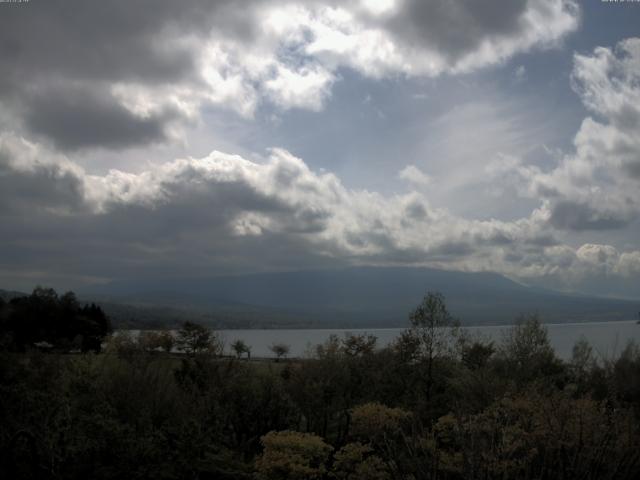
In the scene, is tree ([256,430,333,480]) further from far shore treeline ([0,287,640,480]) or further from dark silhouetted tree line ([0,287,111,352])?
dark silhouetted tree line ([0,287,111,352])

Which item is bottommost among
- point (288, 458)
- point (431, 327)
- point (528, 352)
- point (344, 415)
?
point (344, 415)

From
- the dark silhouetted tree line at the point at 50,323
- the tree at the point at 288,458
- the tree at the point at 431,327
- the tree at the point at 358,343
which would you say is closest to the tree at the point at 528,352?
the tree at the point at 431,327

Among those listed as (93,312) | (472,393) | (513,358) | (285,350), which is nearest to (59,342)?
(93,312)

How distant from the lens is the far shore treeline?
9289 millimetres

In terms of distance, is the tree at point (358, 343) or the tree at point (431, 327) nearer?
the tree at point (431, 327)

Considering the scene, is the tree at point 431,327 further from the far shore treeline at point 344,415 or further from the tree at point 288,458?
the tree at point 288,458

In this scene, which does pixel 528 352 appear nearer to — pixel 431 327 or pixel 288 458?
pixel 431 327

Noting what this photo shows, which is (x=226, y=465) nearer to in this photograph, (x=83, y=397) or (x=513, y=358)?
(x=83, y=397)

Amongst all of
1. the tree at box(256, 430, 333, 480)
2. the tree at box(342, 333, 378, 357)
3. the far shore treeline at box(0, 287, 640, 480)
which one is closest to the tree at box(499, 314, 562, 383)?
the far shore treeline at box(0, 287, 640, 480)

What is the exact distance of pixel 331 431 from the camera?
58.7ft

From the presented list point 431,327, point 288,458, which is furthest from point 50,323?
point 288,458

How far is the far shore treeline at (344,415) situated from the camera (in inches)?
366

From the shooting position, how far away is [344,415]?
17406mm

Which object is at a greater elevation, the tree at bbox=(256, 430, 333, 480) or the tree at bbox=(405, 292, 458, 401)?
the tree at bbox=(405, 292, 458, 401)
